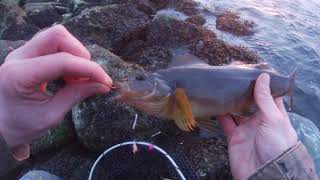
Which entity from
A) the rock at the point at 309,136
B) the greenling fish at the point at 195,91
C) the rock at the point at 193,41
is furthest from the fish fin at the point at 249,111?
the rock at the point at 193,41

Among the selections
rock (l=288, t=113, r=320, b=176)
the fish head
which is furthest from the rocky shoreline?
rock (l=288, t=113, r=320, b=176)

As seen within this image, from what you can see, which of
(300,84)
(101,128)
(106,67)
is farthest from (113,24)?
(300,84)

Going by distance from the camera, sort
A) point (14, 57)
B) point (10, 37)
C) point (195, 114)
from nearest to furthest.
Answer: point (14, 57) → point (195, 114) → point (10, 37)

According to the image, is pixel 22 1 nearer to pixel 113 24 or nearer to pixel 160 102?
pixel 113 24

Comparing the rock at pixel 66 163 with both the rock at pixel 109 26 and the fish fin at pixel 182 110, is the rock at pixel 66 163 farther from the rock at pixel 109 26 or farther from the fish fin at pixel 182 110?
the rock at pixel 109 26

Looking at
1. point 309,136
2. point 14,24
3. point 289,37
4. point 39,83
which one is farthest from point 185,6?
point 39,83

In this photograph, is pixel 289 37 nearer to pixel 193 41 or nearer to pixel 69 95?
pixel 193 41

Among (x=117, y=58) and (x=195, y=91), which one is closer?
(x=195, y=91)
